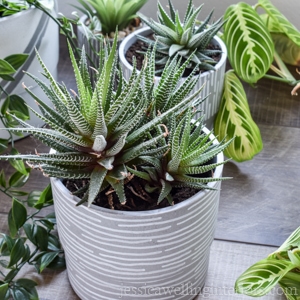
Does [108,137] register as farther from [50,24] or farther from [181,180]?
[50,24]

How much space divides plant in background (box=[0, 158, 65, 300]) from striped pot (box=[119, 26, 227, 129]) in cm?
28

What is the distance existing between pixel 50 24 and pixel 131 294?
529 mm

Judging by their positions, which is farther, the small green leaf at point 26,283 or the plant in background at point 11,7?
the plant in background at point 11,7

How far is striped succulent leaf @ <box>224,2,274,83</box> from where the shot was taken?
3.30ft

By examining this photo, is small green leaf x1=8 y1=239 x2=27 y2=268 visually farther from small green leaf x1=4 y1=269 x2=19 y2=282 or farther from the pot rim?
the pot rim

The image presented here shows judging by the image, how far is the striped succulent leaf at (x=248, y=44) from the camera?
100cm

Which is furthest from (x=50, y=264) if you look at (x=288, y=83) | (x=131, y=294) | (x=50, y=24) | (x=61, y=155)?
(x=288, y=83)

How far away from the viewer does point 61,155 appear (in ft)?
2.05

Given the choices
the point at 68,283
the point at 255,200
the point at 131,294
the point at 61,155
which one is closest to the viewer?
the point at 61,155

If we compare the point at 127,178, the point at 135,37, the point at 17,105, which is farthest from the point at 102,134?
the point at 135,37

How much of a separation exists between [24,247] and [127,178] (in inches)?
9.1

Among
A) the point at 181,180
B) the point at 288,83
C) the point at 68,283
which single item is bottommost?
the point at 68,283

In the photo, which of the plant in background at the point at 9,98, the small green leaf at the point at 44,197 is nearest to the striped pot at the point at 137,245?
the small green leaf at the point at 44,197

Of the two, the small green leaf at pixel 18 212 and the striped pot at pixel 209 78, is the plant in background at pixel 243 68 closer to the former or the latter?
the striped pot at pixel 209 78
